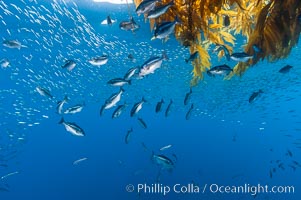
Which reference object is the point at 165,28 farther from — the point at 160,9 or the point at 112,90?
the point at 112,90

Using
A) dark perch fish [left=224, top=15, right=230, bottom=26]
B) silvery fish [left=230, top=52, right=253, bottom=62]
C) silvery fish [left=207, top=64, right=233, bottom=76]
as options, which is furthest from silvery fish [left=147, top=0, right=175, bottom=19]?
silvery fish [left=207, top=64, right=233, bottom=76]

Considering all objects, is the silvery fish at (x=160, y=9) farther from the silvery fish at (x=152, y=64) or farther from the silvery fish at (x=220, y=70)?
the silvery fish at (x=220, y=70)

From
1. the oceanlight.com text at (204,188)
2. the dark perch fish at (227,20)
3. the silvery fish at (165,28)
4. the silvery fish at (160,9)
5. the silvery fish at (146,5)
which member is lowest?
the oceanlight.com text at (204,188)

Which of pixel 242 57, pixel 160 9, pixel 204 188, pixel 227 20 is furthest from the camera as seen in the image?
pixel 204 188

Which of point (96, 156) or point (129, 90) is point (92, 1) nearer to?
point (129, 90)

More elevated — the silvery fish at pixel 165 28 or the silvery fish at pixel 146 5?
the silvery fish at pixel 146 5

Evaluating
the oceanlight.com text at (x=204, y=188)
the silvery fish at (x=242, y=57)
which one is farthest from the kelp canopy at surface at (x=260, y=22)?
the oceanlight.com text at (x=204, y=188)

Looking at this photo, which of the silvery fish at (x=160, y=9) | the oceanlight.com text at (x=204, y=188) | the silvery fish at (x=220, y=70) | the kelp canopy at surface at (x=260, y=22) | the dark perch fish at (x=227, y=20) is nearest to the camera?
the silvery fish at (x=160, y=9)

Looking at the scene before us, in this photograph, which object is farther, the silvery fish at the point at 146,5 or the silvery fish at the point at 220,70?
the silvery fish at the point at 220,70

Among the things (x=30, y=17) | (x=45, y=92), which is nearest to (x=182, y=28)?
(x=45, y=92)

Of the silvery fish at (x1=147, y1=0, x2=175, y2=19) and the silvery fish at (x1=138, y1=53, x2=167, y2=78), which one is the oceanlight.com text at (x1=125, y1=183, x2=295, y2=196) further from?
the silvery fish at (x1=147, y1=0, x2=175, y2=19)

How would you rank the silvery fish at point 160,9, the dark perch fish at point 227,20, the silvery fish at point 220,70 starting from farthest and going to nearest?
the silvery fish at point 220,70, the dark perch fish at point 227,20, the silvery fish at point 160,9

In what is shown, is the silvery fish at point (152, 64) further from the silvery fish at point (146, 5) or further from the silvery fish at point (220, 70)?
the silvery fish at point (220, 70)

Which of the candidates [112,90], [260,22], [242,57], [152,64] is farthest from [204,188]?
[260,22]
